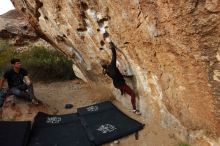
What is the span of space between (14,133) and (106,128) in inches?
75.4

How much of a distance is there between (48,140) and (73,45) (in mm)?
3309

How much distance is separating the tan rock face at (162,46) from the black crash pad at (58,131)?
4.81ft

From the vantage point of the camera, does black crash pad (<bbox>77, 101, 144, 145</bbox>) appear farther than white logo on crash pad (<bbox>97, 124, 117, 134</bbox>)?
No

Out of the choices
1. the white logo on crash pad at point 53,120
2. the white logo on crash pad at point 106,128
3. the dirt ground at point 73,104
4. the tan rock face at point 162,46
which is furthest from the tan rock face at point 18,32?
the white logo on crash pad at point 106,128

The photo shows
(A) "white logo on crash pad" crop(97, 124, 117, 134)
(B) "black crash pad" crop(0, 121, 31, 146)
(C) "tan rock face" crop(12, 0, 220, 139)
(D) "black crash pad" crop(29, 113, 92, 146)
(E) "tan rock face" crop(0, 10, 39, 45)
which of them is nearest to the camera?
(C) "tan rock face" crop(12, 0, 220, 139)

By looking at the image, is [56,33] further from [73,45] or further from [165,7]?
[165,7]

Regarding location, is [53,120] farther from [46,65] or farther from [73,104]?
[46,65]

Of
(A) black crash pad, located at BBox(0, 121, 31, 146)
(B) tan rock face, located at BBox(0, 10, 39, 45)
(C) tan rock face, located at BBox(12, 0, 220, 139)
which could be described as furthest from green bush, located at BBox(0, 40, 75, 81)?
(A) black crash pad, located at BBox(0, 121, 31, 146)

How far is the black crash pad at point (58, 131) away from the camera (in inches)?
273

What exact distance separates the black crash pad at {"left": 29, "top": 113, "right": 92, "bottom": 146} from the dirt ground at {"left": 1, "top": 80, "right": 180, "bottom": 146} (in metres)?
0.49

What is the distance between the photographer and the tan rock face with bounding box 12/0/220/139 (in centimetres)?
477

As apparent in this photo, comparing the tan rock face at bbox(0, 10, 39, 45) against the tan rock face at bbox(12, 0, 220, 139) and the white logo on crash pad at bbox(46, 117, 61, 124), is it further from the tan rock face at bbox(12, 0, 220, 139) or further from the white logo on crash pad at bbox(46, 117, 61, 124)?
the white logo on crash pad at bbox(46, 117, 61, 124)

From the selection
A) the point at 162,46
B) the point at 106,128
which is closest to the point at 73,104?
the point at 106,128

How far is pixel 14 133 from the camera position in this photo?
23.2 ft
